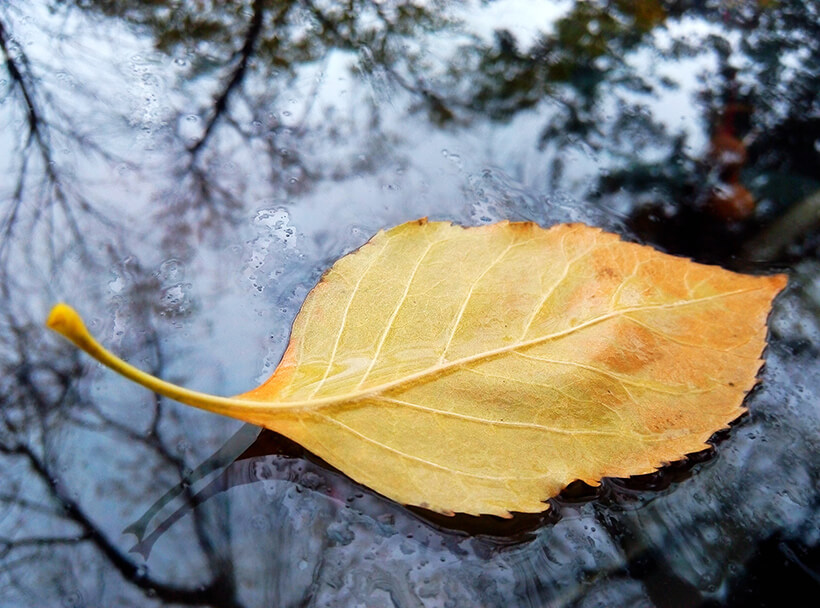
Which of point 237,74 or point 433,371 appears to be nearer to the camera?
point 433,371

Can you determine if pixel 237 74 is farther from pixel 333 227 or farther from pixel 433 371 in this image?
pixel 433 371

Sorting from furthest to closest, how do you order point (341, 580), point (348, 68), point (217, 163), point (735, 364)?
point (348, 68) < point (217, 163) < point (735, 364) < point (341, 580)

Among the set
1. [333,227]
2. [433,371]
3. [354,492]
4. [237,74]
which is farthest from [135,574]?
[237,74]

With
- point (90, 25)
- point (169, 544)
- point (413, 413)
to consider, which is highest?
point (90, 25)

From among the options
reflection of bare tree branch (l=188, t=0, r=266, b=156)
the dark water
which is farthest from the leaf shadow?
reflection of bare tree branch (l=188, t=0, r=266, b=156)

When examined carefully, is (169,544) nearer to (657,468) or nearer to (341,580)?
(341,580)

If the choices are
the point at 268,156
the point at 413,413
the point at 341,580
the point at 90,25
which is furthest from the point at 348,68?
the point at 341,580

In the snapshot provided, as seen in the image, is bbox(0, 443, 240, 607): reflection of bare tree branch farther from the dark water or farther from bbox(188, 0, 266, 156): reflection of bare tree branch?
bbox(188, 0, 266, 156): reflection of bare tree branch

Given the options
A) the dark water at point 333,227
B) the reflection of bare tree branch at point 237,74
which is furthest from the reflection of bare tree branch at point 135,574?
the reflection of bare tree branch at point 237,74
